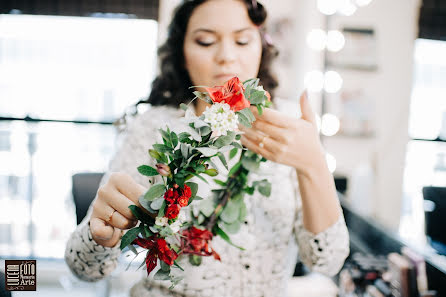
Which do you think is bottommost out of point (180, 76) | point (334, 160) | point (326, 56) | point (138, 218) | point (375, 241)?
point (375, 241)

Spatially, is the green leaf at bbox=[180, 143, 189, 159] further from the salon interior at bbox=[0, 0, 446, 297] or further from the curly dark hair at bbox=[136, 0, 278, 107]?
the salon interior at bbox=[0, 0, 446, 297]

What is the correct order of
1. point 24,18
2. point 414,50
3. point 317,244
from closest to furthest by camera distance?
point 317,244
point 414,50
point 24,18

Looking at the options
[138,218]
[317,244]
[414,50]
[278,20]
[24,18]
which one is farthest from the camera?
[278,20]

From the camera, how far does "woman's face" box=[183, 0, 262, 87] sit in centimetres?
46

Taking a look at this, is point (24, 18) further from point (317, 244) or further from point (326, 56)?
point (317, 244)

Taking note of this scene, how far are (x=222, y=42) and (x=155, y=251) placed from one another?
11.2 inches

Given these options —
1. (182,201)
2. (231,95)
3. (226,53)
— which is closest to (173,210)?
(182,201)

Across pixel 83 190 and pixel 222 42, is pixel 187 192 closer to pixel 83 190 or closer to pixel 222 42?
pixel 222 42

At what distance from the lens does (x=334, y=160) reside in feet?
5.65

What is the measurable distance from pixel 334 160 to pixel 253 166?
1.43m

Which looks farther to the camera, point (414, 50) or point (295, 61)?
point (295, 61)

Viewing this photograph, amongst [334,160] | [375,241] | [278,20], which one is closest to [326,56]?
[278,20]

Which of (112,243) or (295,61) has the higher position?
(295,61)

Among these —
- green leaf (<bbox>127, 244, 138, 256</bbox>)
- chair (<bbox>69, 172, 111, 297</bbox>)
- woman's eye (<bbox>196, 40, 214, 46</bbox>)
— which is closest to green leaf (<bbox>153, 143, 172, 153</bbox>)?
green leaf (<bbox>127, 244, 138, 256</bbox>)
